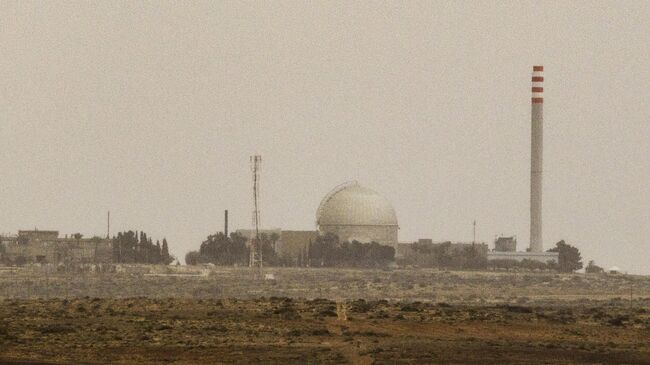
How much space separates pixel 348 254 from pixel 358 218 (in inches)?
273

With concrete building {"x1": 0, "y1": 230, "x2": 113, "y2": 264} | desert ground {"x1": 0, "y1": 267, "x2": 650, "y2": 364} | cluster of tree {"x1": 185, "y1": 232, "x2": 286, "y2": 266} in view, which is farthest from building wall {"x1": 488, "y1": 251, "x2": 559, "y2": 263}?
desert ground {"x1": 0, "y1": 267, "x2": 650, "y2": 364}

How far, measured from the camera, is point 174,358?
5119 cm

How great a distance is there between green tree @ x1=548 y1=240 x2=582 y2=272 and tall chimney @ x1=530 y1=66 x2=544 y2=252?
18.2ft

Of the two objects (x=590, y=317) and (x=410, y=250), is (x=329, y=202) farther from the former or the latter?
(x=590, y=317)

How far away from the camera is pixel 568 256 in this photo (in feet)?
556

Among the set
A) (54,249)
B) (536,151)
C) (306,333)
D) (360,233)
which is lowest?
(306,333)

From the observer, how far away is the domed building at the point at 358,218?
563ft

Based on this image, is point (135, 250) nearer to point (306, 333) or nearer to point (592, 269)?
point (592, 269)

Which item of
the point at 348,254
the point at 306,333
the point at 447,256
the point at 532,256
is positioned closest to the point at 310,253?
the point at 348,254

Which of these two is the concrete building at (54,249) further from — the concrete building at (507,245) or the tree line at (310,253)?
the concrete building at (507,245)

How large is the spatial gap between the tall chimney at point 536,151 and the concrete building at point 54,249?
39.5m

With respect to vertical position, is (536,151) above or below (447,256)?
above

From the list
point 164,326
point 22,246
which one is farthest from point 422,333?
point 22,246

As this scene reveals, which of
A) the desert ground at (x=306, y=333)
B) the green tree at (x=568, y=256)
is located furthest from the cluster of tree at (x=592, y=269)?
the desert ground at (x=306, y=333)
